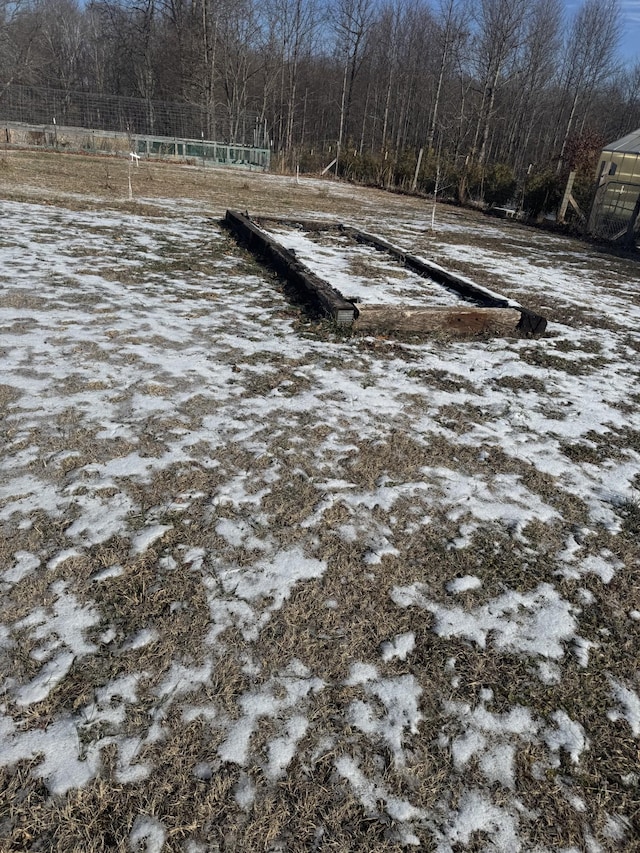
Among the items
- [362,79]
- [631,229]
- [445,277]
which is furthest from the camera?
[362,79]

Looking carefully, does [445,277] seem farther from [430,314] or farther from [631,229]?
[631,229]

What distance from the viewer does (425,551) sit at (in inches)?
86.7

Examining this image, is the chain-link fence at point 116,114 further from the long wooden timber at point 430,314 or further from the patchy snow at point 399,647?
the patchy snow at point 399,647

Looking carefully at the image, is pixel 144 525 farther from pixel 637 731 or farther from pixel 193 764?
pixel 637 731

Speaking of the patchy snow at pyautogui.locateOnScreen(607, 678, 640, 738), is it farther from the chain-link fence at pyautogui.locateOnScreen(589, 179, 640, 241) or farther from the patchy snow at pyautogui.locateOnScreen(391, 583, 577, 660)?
the chain-link fence at pyautogui.locateOnScreen(589, 179, 640, 241)

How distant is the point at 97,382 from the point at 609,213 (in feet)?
48.2

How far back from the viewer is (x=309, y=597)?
191cm

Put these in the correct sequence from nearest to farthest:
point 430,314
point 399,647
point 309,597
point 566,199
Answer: point 399,647, point 309,597, point 430,314, point 566,199

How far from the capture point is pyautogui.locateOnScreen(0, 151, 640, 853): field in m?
1.31

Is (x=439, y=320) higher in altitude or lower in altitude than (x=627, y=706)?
higher

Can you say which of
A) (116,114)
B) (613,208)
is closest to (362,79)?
(116,114)

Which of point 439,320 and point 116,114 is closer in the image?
point 439,320

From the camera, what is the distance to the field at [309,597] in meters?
1.31

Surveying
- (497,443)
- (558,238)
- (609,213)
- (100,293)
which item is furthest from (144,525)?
(609,213)
